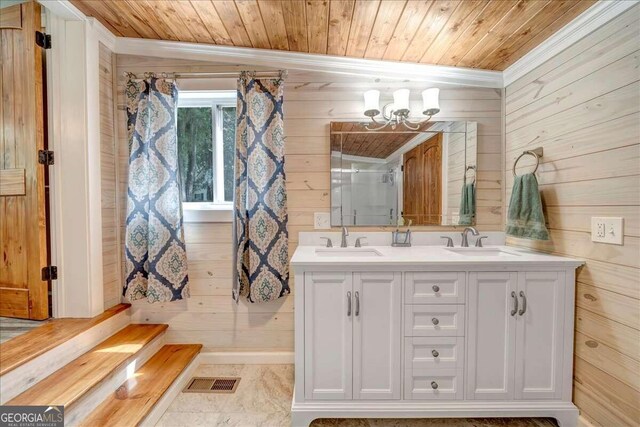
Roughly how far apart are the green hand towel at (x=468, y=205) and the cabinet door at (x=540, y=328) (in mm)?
613

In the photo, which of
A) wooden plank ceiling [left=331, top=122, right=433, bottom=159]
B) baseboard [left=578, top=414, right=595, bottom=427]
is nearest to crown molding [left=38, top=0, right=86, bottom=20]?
wooden plank ceiling [left=331, top=122, right=433, bottom=159]

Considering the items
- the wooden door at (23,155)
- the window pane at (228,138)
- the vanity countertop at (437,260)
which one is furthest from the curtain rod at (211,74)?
the vanity countertop at (437,260)

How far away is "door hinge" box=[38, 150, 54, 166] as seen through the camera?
1.61m

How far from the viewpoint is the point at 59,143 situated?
164cm

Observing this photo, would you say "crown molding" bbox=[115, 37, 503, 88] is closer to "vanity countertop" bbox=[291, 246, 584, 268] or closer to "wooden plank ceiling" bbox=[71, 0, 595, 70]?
"wooden plank ceiling" bbox=[71, 0, 595, 70]

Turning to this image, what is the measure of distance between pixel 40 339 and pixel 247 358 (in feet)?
3.78

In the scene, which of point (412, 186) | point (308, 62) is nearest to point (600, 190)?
point (412, 186)

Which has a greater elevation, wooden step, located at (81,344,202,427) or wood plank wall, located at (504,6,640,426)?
wood plank wall, located at (504,6,640,426)

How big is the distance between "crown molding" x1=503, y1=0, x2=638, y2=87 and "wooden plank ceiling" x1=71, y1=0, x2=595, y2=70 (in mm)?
34

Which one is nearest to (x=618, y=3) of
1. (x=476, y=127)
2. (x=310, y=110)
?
(x=476, y=127)

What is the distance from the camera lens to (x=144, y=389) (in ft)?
4.91

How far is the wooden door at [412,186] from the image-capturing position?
1.92 meters

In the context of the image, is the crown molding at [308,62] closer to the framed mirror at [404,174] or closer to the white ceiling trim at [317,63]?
the white ceiling trim at [317,63]

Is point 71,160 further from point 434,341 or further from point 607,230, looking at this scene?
point 607,230
